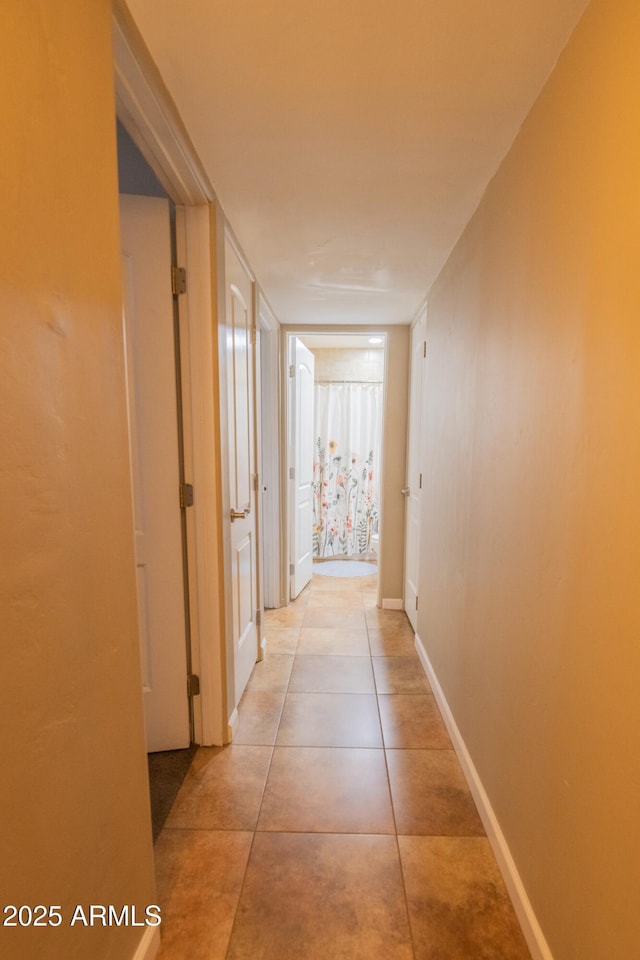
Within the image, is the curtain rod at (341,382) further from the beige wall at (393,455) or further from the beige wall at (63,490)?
the beige wall at (63,490)

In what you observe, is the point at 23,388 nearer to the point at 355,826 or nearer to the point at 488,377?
the point at 488,377

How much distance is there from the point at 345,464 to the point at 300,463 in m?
1.23

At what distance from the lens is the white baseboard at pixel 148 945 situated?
1.01 m

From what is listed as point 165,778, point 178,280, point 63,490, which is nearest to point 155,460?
point 178,280

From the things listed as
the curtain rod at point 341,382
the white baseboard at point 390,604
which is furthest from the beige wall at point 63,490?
the curtain rod at point 341,382

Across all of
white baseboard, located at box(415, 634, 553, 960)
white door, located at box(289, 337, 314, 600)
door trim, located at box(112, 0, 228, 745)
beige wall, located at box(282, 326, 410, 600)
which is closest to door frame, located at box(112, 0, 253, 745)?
door trim, located at box(112, 0, 228, 745)

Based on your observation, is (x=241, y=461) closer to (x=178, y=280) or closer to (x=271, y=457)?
(x=178, y=280)

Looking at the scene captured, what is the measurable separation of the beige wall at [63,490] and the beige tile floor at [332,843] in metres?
0.39

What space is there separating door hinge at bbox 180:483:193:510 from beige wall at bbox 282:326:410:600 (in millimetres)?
1880

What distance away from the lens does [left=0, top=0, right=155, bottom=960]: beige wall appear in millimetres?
620

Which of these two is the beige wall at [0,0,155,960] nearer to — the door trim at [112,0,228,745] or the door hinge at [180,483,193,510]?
the door trim at [112,0,228,745]

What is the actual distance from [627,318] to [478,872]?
5.10 feet

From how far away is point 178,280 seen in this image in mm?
1584

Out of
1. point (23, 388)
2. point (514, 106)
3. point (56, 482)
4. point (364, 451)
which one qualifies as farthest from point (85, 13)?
point (364, 451)
